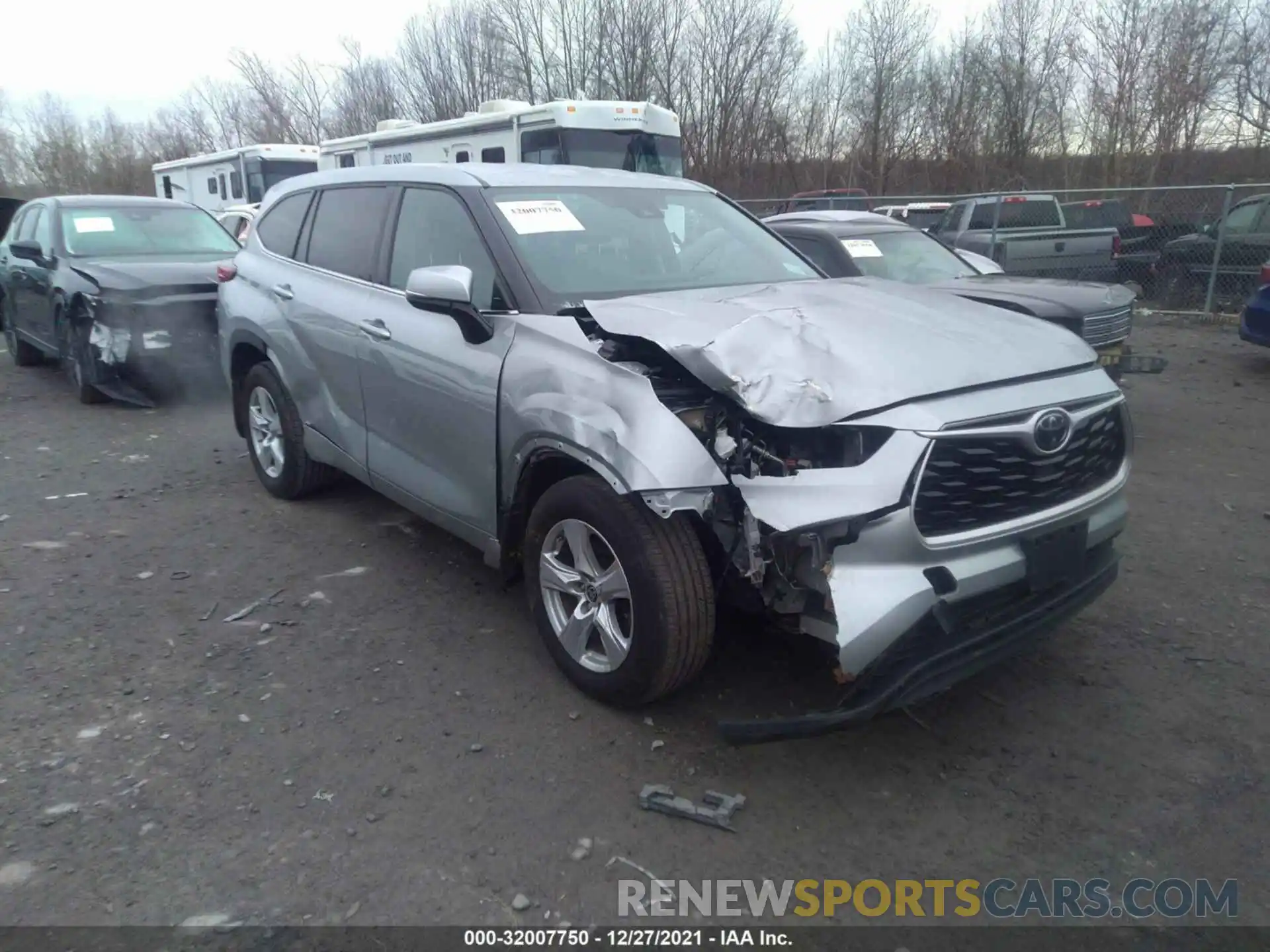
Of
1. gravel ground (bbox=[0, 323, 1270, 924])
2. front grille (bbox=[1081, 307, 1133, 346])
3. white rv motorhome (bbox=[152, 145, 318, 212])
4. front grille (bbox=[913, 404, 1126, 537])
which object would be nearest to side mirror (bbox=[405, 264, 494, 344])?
gravel ground (bbox=[0, 323, 1270, 924])

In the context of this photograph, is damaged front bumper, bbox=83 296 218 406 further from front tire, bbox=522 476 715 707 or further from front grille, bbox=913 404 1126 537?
front grille, bbox=913 404 1126 537

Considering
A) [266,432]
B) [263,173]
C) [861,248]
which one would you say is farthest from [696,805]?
[263,173]

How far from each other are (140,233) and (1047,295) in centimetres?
810

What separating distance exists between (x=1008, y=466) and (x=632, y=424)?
1.20 m

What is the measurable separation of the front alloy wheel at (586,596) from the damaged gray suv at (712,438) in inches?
0.4

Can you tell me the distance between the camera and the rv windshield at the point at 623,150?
1351 centimetres

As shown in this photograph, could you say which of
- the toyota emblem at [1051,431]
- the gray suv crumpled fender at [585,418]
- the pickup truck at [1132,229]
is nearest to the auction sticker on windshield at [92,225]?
the gray suv crumpled fender at [585,418]

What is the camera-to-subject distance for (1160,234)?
14.4 meters

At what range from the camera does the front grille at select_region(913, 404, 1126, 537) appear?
2.77 metres

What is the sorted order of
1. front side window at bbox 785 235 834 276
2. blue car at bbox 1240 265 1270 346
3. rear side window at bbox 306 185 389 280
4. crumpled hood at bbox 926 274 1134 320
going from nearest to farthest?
1. rear side window at bbox 306 185 389 280
2. crumpled hood at bbox 926 274 1134 320
3. front side window at bbox 785 235 834 276
4. blue car at bbox 1240 265 1270 346

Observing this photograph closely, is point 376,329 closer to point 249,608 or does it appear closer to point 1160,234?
point 249,608

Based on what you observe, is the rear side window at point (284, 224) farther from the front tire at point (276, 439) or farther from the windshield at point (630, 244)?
the windshield at point (630, 244)

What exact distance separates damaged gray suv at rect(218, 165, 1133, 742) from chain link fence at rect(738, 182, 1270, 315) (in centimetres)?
849

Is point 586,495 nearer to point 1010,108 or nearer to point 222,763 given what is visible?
point 222,763
